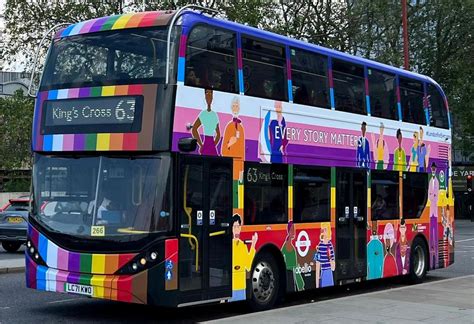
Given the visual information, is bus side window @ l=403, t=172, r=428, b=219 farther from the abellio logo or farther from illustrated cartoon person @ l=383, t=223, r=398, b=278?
the abellio logo

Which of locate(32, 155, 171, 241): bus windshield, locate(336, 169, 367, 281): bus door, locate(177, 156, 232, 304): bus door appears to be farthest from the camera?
locate(336, 169, 367, 281): bus door

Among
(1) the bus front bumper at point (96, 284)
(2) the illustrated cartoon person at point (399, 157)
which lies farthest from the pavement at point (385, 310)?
(2) the illustrated cartoon person at point (399, 157)

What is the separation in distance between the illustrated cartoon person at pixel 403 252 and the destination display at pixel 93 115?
7.27 m

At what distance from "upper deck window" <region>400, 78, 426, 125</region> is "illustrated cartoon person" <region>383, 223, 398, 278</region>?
7.92 feet

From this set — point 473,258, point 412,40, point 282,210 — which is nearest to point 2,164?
point 412,40

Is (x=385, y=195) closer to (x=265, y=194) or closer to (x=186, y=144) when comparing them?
(x=265, y=194)

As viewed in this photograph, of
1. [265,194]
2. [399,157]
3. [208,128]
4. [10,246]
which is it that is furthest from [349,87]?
[10,246]

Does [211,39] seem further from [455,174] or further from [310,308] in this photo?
[455,174]

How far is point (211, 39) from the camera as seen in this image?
9.77m

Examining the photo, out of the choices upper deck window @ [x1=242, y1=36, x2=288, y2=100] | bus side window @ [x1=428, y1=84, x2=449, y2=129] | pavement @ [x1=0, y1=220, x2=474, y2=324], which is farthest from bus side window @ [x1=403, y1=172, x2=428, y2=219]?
upper deck window @ [x1=242, y1=36, x2=288, y2=100]

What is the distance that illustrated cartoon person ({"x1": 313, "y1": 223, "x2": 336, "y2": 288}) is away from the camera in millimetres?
11695

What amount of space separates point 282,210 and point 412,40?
96.0 feet

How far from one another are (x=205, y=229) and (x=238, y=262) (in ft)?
2.90

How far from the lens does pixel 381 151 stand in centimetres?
1354
